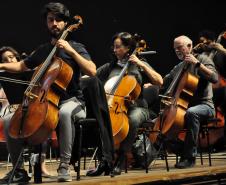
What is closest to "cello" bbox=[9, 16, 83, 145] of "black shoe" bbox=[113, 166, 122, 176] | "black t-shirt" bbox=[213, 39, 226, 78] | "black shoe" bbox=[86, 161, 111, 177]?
"black shoe" bbox=[86, 161, 111, 177]

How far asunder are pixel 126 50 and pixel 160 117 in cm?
60

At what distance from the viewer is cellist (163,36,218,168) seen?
359cm

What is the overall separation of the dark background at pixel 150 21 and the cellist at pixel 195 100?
6.74 ft

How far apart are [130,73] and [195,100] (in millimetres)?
634

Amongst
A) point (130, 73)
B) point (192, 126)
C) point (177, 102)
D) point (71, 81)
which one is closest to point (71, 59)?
point (71, 81)

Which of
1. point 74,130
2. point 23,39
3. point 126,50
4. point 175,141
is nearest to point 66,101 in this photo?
point 74,130

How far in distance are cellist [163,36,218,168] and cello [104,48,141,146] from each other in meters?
0.50

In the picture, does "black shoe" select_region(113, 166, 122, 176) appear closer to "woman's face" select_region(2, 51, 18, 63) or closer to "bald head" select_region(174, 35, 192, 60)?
"bald head" select_region(174, 35, 192, 60)

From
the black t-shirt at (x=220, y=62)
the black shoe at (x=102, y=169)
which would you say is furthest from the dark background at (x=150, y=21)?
the black shoe at (x=102, y=169)

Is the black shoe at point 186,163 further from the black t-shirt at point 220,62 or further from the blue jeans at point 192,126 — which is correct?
the black t-shirt at point 220,62

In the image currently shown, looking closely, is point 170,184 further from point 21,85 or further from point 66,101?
point 21,85

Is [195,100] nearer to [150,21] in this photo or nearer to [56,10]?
[56,10]

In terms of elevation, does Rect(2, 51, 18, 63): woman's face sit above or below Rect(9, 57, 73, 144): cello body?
above

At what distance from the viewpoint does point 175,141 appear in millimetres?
4023
